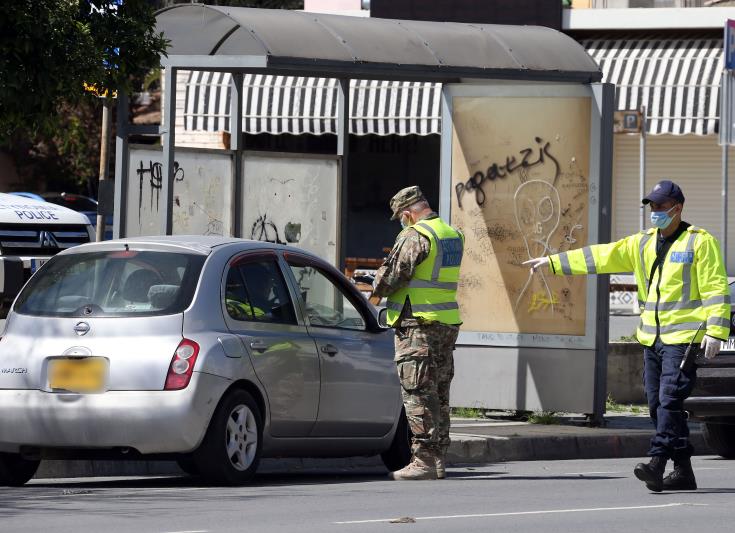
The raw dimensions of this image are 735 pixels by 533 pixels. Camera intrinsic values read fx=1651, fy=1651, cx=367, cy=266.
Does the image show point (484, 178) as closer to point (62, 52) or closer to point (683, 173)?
point (62, 52)

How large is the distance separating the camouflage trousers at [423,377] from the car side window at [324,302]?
455 millimetres

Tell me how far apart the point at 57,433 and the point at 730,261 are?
19.7 m

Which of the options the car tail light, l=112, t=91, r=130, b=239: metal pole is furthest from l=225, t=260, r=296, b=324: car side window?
l=112, t=91, r=130, b=239: metal pole

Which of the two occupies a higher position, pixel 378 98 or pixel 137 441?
pixel 378 98

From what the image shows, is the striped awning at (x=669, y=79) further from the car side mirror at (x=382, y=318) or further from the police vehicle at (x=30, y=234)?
the car side mirror at (x=382, y=318)

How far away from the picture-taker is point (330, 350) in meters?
10.5

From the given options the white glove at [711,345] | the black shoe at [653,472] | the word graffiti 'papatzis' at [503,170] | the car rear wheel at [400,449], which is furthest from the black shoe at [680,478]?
the word graffiti 'papatzis' at [503,170]

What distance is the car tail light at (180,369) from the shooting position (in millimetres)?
9320

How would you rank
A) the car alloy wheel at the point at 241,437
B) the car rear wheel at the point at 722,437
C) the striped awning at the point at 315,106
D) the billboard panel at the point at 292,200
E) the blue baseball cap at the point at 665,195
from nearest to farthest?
the car alloy wheel at the point at 241,437 → the blue baseball cap at the point at 665,195 → the car rear wheel at the point at 722,437 → the billboard panel at the point at 292,200 → the striped awning at the point at 315,106

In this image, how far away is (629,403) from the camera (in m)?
15.9

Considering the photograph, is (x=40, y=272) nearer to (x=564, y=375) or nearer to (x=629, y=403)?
(x=564, y=375)

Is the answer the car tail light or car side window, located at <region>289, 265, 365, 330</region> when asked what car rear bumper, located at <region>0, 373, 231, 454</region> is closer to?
the car tail light

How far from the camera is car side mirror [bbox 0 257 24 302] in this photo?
17.0m

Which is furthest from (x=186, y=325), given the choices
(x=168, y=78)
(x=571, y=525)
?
(x=168, y=78)
